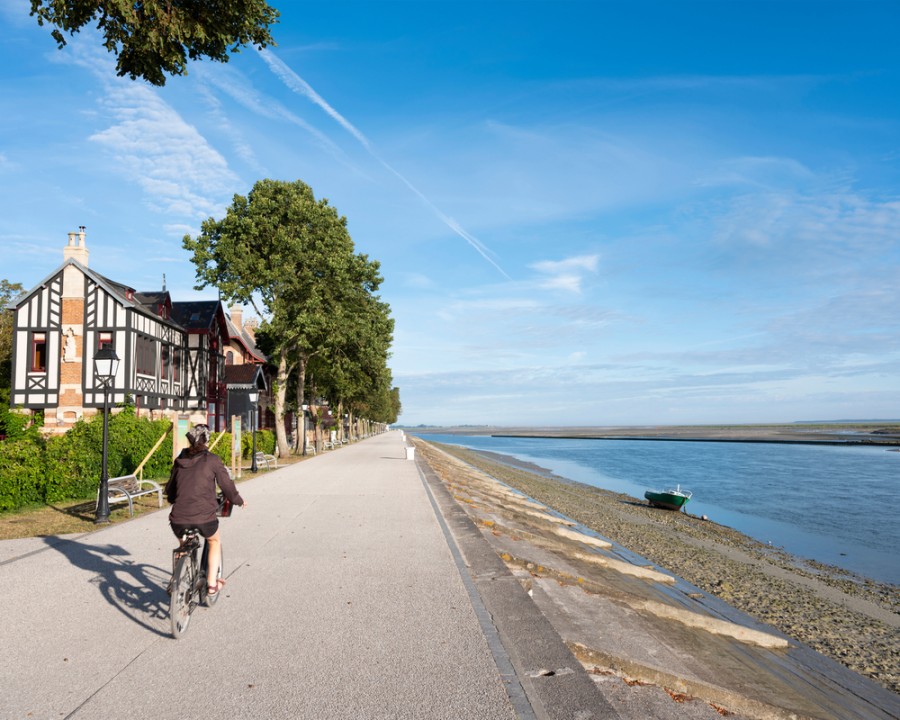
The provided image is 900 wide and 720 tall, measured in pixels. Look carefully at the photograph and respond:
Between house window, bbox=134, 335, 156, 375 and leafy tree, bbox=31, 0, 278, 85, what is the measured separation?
83.3 ft

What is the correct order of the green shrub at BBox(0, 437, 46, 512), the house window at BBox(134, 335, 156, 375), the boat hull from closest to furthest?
1. the green shrub at BBox(0, 437, 46, 512)
2. the boat hull
3. the house window at BBox(134, 335, 156, 375)

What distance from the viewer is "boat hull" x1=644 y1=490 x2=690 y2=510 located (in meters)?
25.8

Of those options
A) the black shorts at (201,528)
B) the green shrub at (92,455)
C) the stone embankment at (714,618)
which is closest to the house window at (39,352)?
the green shrub at (92,455)

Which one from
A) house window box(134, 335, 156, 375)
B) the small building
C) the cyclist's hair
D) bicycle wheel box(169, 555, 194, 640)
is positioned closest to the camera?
bicycle wheel box(169, 555, 194, 640)

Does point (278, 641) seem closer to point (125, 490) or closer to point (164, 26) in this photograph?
point (164, 26)

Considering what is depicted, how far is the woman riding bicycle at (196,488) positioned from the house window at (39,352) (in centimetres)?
2883

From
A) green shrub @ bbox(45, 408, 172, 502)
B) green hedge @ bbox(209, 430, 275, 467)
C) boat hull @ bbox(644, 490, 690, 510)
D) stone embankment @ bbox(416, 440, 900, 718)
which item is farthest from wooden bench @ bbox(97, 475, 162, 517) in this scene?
boat hull @ bbox(644, 490, 690, 510)

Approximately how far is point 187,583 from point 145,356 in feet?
96.7

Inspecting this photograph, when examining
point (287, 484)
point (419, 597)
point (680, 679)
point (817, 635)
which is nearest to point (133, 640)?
point (419, 597)

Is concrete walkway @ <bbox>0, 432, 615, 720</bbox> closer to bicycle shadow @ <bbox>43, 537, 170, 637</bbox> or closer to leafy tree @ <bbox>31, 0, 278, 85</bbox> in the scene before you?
bicycle shadow @ <bbox>43, 537, 170, 637</bbox>

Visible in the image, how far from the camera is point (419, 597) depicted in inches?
275

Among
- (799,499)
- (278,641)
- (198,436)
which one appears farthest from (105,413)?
(799,499)

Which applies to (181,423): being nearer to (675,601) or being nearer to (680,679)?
(675,601)

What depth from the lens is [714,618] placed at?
9.41 metres
